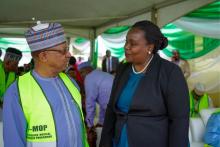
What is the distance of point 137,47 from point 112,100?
0.38 metres

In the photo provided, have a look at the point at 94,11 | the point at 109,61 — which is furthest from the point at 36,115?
A: the point at 109,61

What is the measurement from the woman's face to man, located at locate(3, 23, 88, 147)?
43cm

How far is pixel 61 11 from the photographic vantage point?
27.0ft

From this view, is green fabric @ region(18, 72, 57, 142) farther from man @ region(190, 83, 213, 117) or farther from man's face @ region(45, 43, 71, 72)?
man @ region(190, 83, 213, 117)

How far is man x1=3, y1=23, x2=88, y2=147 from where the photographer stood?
1483 mm

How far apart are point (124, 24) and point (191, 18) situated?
2158mm

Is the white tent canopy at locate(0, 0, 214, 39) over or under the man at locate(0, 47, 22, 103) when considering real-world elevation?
over

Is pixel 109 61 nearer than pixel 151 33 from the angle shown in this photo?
No

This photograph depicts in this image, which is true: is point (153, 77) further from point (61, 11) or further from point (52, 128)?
point (61, 11)

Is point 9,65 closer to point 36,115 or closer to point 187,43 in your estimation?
point 36,115

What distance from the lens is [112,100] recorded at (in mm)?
2088

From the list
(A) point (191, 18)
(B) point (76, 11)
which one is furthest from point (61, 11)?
(A) point (191, 18)

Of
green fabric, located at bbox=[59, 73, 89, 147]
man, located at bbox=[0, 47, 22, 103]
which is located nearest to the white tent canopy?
man, located at bbox=[0, 47, 22, 103]

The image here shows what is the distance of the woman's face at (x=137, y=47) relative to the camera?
6.30ft
